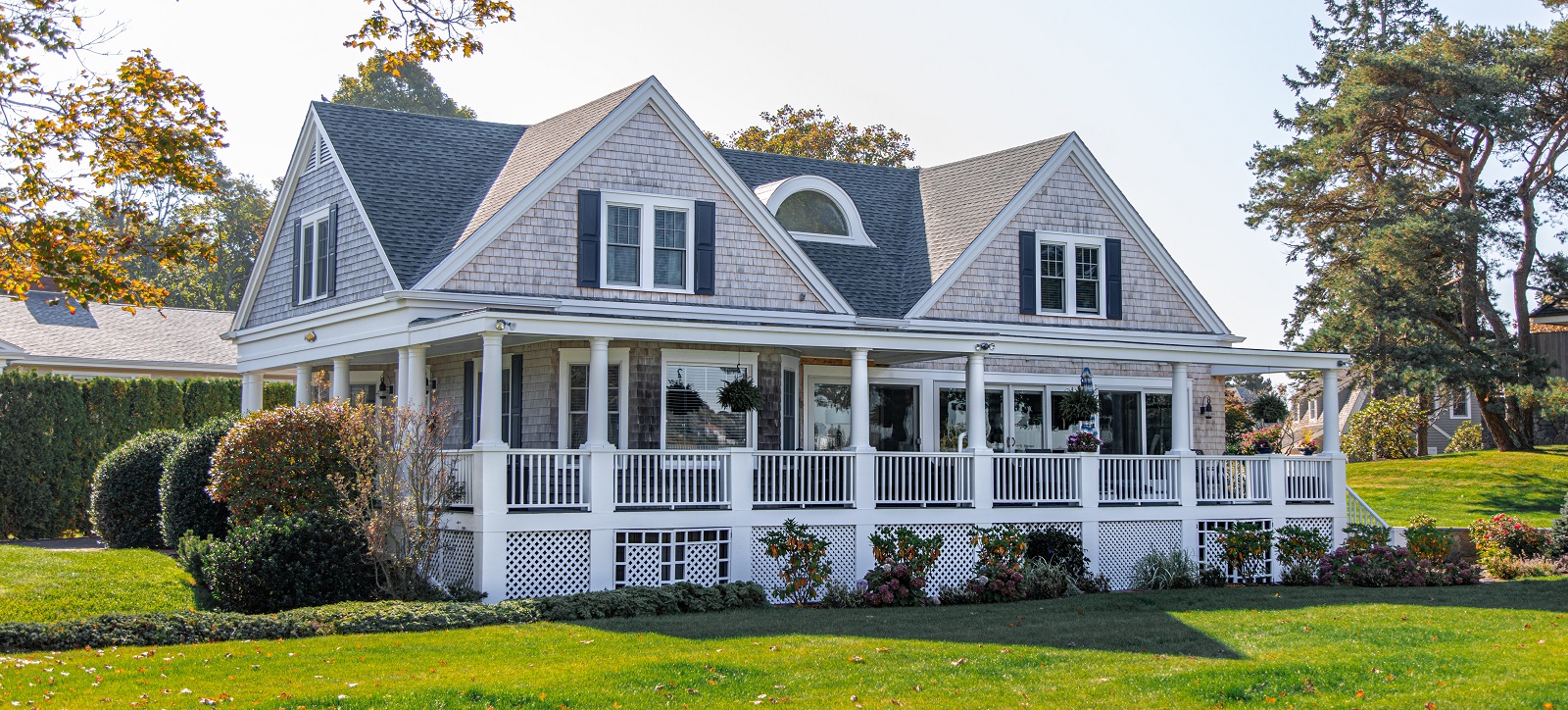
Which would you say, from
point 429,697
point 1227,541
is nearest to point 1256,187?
point 1227,541

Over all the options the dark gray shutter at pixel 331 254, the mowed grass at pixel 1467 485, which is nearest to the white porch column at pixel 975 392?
the dark gray shutter at pixel 331 254

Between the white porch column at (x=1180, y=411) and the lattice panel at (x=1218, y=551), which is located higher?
the white porch column at (x=1180, y=411)

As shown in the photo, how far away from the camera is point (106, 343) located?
29.1 meters

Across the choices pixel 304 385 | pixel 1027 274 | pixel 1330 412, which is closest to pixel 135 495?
pixel 304 385

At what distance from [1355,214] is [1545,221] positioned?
454 centimetres

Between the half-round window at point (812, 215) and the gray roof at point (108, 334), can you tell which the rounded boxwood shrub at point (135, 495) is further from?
the half-round window at point (812, 215)

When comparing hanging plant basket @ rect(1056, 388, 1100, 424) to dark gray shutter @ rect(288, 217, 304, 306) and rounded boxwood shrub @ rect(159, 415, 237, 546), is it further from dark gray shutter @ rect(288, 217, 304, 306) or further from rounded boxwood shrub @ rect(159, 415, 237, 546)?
rounded boxwood shrub @ rect(159, 415, 237, 546)

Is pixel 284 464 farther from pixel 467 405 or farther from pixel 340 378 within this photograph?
pixel 467 405

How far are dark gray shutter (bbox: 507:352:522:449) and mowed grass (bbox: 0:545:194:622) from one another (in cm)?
467

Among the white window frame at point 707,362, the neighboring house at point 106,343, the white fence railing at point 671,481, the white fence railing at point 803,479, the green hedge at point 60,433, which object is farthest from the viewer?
the neighboring house at point 106,343

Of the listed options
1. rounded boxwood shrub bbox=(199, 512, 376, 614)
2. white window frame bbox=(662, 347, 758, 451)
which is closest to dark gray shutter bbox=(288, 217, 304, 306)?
white window frame bbox=(662, 347, 758, 451)

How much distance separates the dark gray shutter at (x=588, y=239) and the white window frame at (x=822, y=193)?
343 cm

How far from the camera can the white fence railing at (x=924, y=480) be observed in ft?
59.8

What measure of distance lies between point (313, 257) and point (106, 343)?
10.9 metres
